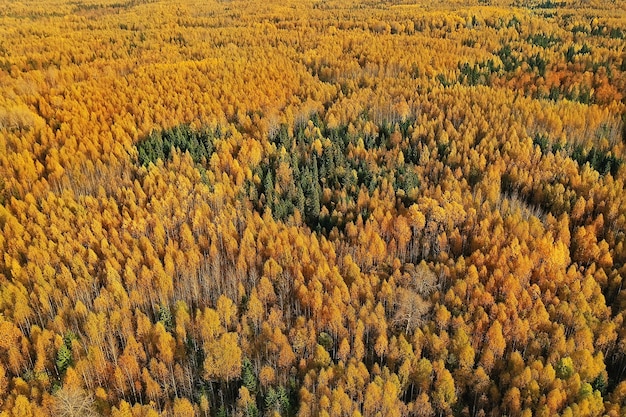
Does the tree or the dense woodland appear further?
the dense woodland

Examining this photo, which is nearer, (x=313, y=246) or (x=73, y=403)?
(x=73, y=403)

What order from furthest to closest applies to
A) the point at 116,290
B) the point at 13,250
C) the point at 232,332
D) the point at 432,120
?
the point at 432,120 → the point at 13,250 → the point at 116,290 → the point at 232,332

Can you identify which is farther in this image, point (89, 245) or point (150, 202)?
point (150, 202)

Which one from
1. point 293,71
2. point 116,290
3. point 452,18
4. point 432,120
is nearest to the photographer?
point 116,290

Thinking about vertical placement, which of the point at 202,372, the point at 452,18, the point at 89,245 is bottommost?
the point at 202,372

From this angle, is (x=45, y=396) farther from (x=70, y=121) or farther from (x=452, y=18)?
(x=452, y=18)

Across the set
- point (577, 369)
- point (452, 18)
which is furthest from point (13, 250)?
point (452, 18)

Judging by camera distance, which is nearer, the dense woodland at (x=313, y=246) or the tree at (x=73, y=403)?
the tree at (x=73, y=403)

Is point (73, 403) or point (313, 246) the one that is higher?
point (313, 246)
